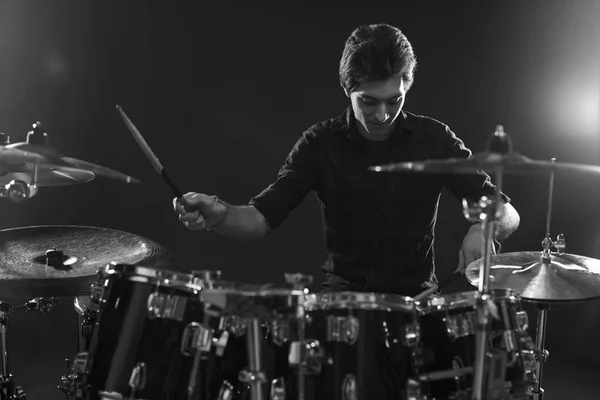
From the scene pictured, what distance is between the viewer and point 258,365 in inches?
62.4

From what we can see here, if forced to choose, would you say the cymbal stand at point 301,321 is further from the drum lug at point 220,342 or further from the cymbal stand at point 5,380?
the cymbal stand at point 5,380

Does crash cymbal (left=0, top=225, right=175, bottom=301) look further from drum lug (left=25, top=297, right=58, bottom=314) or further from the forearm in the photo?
the forearm

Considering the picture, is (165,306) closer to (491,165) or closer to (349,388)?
(349,388)

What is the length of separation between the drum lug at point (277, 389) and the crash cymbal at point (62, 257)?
63 cm

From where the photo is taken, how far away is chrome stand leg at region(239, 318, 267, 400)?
1575 mm

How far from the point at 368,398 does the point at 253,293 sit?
386mm

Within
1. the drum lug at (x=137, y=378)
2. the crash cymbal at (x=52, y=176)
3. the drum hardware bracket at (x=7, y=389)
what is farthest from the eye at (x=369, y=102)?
the drum hardware bracket at (x=7, y=389)

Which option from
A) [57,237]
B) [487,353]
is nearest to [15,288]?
[57,237]

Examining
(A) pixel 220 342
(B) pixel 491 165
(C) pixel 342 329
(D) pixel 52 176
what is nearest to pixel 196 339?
(A) pixel 220 342

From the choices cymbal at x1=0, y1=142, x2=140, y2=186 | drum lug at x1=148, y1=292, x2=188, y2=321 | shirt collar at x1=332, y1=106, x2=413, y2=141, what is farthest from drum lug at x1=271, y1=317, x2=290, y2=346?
shirt collar at x1=332, y1=106, x2=413, y2=141

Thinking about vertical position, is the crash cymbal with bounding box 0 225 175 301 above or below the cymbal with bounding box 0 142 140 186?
below

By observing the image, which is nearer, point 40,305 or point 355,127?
point 40,305

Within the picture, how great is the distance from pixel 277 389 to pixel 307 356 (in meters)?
0.12

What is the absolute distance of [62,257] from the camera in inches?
87.0
